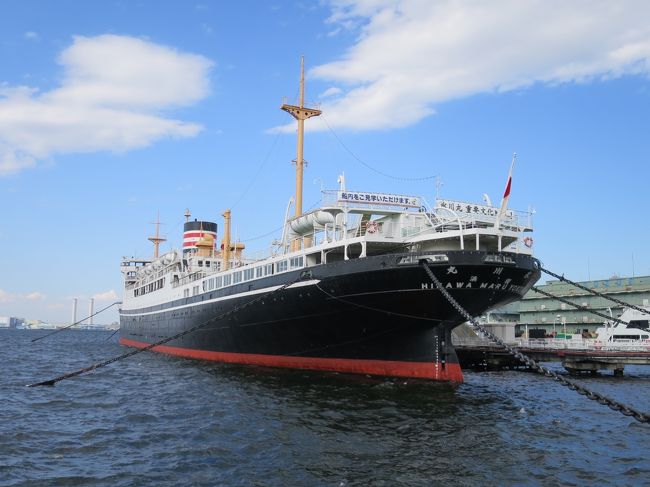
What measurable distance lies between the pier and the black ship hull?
474 inches

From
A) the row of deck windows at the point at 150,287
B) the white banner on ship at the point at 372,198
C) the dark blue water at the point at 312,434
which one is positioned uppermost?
the white banner on ship at the point at 372,198

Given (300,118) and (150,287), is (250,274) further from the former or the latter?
(150,287)

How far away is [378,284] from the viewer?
2417cm

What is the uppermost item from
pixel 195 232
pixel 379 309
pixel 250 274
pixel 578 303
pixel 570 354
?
pixel 195 232

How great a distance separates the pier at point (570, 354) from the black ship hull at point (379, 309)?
39.5 ft

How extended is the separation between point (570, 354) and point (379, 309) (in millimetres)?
18300

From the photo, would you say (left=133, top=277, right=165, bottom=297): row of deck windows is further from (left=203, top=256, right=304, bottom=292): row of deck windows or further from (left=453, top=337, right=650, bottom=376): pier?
(left=453, top=337, right=650, bottom=376): pier

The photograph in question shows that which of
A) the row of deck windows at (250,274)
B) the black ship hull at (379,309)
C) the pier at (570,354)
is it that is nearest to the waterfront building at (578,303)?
the pier at (570,354)

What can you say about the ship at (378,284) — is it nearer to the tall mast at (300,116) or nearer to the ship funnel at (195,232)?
the tall mast at (300,116)

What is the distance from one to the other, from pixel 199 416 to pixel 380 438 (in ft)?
22.2

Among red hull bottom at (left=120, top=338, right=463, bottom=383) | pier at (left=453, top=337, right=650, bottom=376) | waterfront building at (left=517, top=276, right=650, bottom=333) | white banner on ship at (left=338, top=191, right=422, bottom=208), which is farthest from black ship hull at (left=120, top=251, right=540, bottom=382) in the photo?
waterfront building at (left=517, top=276, right=650, bottom=333)

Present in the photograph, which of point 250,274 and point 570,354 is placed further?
point 570,354

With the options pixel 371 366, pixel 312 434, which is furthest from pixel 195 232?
pixel 312 434

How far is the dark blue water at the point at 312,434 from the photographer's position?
1302 cm
